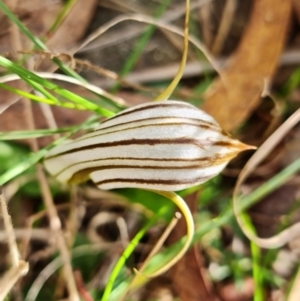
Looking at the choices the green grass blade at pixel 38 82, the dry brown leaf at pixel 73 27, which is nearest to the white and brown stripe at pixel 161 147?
the green grass blade at pixel 38 82


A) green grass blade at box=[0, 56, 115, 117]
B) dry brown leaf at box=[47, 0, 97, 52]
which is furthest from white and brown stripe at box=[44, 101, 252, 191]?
dry brown leaf at box=[47, 0, 97, 52]

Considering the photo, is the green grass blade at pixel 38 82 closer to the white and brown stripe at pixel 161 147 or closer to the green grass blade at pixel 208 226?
the white and brown stripe at pixel 161 147

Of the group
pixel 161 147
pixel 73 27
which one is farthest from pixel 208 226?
pixel 73 27

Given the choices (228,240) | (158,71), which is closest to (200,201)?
(228,240)

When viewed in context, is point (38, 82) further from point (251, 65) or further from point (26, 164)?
point (251, 65)

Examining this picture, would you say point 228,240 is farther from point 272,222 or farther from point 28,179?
point 28,179

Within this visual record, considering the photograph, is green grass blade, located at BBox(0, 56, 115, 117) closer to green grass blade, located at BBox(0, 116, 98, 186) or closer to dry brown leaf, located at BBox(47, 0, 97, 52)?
green grass blade, located at BBox(0, 116, 98, 186)
